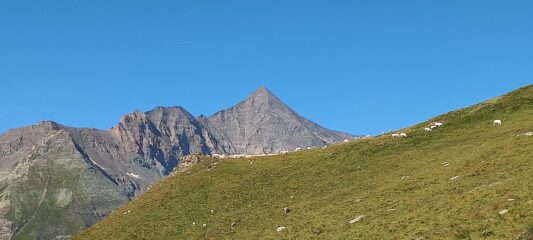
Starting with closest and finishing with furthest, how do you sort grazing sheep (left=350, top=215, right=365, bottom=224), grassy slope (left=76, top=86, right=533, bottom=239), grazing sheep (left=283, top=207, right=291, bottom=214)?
grassy slope (left=76, top=86, right=533, bottom=239)
grazing sheep (left=350, top=215, right=365, bottom=224)
grazing sheep (left=283, top=207, right=291, bottom=214)

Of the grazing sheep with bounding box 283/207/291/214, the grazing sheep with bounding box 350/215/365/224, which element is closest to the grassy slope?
the grazing sheep with bounding box 350/215/365/224

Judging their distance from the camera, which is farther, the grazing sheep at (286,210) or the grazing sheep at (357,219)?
the grazing sheep at (286,210)

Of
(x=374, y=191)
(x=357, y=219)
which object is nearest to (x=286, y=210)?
(x=374, y=191)

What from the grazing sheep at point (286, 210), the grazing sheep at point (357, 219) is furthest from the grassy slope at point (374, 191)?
the grazing sheep at point (286, 210)

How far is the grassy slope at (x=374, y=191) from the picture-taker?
1420 inches

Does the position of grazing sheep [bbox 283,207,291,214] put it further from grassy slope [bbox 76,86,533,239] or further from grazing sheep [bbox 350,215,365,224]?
grazing sheep [bbox 350,215,365,224]

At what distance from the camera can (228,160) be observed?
7750 centimetres

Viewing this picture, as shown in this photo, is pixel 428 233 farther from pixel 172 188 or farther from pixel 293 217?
pixel 172 188

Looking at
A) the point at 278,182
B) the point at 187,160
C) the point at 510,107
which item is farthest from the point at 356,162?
the point at 187,160

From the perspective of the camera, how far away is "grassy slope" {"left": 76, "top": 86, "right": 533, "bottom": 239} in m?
36.1

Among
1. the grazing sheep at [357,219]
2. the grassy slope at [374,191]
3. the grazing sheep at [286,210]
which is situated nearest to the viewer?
the grassy slope at [374,191]

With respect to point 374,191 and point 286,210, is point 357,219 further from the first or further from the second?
point 286,210

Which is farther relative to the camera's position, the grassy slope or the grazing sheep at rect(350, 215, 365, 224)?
the grazing sheep at rect(350, 215, 365, 224)

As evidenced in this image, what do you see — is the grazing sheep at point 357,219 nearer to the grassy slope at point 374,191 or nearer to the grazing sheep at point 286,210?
the grassy slope at point 374,191
